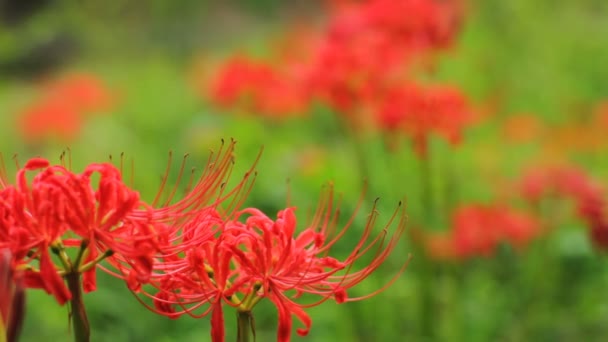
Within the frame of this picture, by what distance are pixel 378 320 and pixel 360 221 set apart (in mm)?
536

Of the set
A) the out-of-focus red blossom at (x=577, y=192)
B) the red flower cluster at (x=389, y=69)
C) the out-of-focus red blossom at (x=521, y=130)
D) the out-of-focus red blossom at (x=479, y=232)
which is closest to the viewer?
the out-of-focus red blossom at (x=577, y=192)

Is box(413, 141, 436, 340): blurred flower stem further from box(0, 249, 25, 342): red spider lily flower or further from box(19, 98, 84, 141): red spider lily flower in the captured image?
box(19, 98, 84, 141): red spider lily flower

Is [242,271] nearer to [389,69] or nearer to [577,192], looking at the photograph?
[389,69]

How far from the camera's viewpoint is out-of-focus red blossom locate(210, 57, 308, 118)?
3.89m

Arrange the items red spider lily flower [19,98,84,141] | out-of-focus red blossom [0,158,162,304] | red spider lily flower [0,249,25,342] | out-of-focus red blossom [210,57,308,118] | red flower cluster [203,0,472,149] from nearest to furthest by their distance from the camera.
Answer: red spider lily flower [0,249,25,342], out-of-focus red blossom [0,158,162,304], red flower cluster [203,0,472,149], out-of-focus red blossom [210,57,308,118], red spider lily flower [19,98,84,141]

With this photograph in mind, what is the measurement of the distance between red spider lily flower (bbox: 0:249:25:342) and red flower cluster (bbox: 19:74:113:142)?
3.92 m

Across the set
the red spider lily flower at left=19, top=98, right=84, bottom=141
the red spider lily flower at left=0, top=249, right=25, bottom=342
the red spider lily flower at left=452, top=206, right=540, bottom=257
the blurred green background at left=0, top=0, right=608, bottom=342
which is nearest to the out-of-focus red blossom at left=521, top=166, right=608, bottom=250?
the red spider lily flower at left=452, top=206, right=540, bottom=257

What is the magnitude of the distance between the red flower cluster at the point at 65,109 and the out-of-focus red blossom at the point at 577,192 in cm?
269

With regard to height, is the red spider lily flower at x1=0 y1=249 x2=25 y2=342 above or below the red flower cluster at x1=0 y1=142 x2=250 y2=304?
below

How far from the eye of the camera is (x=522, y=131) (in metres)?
4.52

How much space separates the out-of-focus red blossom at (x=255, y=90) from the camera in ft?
12.8

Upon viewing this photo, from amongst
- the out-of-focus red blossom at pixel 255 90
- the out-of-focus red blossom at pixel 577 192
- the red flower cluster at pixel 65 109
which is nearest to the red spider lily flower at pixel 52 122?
the red flower cluster at pixel 65 109

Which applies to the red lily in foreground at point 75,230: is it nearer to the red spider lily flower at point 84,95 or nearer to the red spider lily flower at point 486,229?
the red spider lily flower at point 486,229

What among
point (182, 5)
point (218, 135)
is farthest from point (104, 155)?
point (182, 5)
